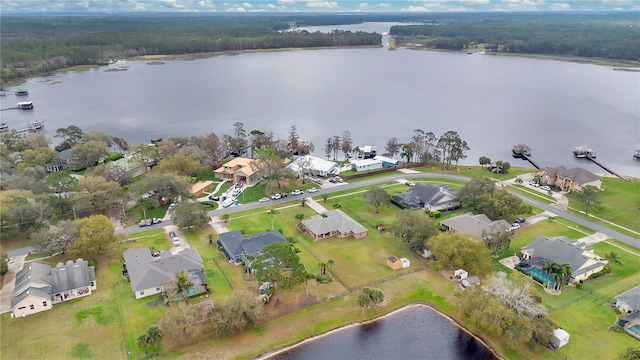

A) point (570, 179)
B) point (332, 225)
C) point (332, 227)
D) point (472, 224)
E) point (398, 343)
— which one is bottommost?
point (398, 343)

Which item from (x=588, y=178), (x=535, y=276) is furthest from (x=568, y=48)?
(x=535, y=276)

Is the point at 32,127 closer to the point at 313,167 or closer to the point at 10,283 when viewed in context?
the point at 313,167

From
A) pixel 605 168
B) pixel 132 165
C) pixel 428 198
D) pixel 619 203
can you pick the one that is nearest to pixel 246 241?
pixel 428 198

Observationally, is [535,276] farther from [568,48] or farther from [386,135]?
[568,48]

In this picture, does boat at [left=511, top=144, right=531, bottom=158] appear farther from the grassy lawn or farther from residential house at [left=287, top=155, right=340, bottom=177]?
residential house at [left=287, top=155, right=340, bottom=177]

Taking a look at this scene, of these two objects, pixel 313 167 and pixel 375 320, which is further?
pixel 313 167

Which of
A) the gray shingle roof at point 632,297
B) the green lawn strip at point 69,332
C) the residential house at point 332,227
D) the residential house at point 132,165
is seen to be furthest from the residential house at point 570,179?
the residential house at point 132,165
